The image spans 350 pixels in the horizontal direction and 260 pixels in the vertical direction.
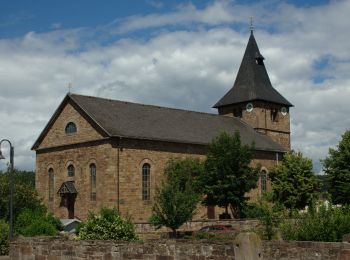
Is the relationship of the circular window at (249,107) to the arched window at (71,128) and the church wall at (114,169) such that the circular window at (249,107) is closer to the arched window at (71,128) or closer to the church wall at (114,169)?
the church wall at (114,169)

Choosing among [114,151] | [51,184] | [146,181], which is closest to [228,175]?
[146,181]

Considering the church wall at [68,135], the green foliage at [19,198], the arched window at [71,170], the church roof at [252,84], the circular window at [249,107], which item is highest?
the church roof at [252,84]

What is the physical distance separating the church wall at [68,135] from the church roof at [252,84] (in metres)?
20.5

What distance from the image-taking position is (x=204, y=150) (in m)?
48.5

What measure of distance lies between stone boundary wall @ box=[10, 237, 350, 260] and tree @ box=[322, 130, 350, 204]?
33349mm

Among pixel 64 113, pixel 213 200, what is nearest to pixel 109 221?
pixel 213 200

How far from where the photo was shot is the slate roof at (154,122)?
43.6 m

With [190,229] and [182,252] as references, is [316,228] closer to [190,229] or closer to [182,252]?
[182,252]

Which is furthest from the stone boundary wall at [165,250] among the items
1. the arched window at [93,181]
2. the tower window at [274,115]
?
the tower window at [274,115]

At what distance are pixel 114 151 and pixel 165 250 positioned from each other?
2884cm

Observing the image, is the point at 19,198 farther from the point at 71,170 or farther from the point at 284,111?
the point at 284,111

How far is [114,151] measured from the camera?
42.1 m

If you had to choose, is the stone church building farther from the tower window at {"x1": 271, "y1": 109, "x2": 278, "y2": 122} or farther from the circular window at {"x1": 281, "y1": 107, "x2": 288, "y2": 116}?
the circular window at {"x1": 281, "y1": 107, "x2": 288, "y2": 116}

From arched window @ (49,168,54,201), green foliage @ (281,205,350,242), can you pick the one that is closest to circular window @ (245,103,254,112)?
arched window @ (49,168,54,201)
